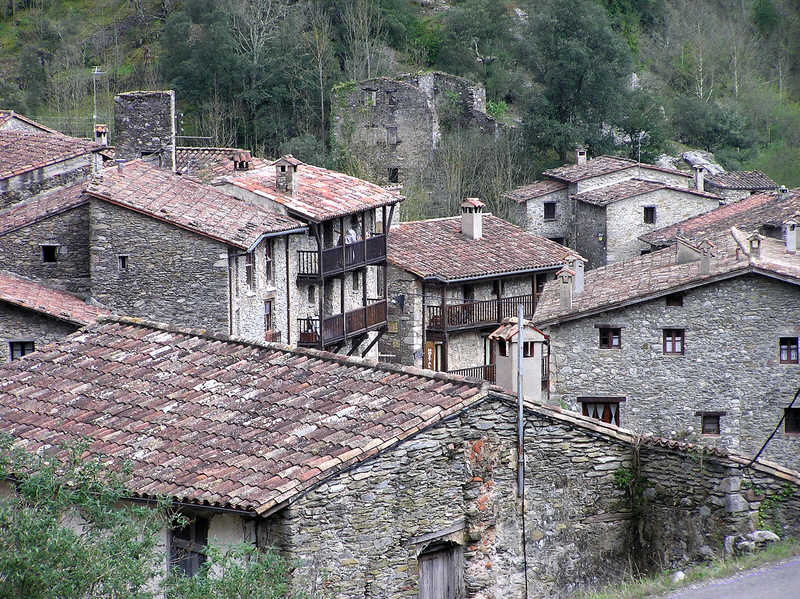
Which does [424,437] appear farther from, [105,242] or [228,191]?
[228,191]

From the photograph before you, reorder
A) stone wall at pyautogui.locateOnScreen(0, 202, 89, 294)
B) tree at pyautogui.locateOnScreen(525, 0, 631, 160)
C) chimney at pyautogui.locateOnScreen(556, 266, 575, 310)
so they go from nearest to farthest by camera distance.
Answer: chimney at pyautogui.locateOnScreen(556, 266, 575, 310) < stone wall at pyautogui.locateOnScreen(0, 202, 89, 294) < tree at pyautogui.locateOnScreen(525, 0, 631, 160)

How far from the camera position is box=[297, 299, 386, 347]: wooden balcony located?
3341 cm

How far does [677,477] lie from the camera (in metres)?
13.3

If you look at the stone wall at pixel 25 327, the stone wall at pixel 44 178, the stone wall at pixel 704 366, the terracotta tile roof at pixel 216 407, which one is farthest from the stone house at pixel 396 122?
the terracotta tile roof at pixel 216 407

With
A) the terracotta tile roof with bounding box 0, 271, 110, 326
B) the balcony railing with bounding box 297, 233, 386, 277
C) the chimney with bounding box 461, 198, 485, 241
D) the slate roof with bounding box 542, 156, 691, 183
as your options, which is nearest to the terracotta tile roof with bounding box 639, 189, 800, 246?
the slate roof with bounding box 542, 156, 691, 183

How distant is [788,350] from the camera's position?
82.1 feet

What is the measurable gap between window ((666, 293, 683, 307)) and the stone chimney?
11918mm

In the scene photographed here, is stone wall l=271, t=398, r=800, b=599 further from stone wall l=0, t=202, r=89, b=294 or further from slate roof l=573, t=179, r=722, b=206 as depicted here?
slate roof l=573, t=179, r=722, b=206

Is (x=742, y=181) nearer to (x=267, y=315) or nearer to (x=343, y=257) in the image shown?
(x=343, y=257)

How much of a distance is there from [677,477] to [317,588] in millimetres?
4031

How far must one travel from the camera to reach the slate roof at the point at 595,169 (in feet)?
160

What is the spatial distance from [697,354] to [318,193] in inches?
527

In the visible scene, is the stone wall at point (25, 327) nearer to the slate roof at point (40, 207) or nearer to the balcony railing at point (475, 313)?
the slate roof at point (40, 207)

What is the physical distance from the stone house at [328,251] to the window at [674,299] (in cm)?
1055
